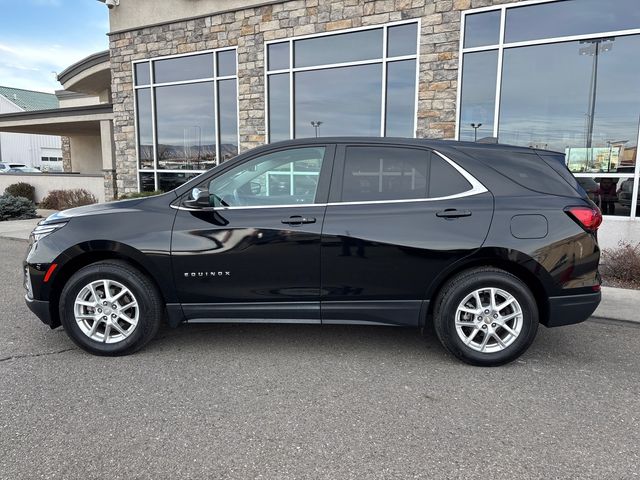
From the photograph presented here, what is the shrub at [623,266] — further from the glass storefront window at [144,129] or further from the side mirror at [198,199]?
the glass storefront window at [144,129]

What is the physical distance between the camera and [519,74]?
818 centimetres

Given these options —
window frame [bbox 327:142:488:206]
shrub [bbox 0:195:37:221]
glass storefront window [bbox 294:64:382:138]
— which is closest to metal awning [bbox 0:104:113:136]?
shrub [bbox 0:195:37:221]

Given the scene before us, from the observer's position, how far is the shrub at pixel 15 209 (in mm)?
12836

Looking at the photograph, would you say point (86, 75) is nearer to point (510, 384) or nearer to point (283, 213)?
point (283, 213)

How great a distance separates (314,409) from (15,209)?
1335 cm

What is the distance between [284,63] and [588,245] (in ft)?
26.8

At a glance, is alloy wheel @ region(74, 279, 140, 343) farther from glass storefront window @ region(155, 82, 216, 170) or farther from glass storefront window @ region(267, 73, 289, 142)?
glass storefront window @ region(155, 82, 216, 170)

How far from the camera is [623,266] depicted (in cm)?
619

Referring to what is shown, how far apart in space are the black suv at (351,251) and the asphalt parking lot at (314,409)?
1.16 ft

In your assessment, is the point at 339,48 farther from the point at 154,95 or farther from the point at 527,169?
the point at 527,169

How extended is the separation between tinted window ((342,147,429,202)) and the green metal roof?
181 feet

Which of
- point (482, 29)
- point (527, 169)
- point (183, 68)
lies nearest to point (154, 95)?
point (183, 68)

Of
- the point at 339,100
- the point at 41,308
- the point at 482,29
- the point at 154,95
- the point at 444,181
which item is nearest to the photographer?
the point at 444,181

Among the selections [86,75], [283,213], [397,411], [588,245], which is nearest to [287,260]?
[283,213]
